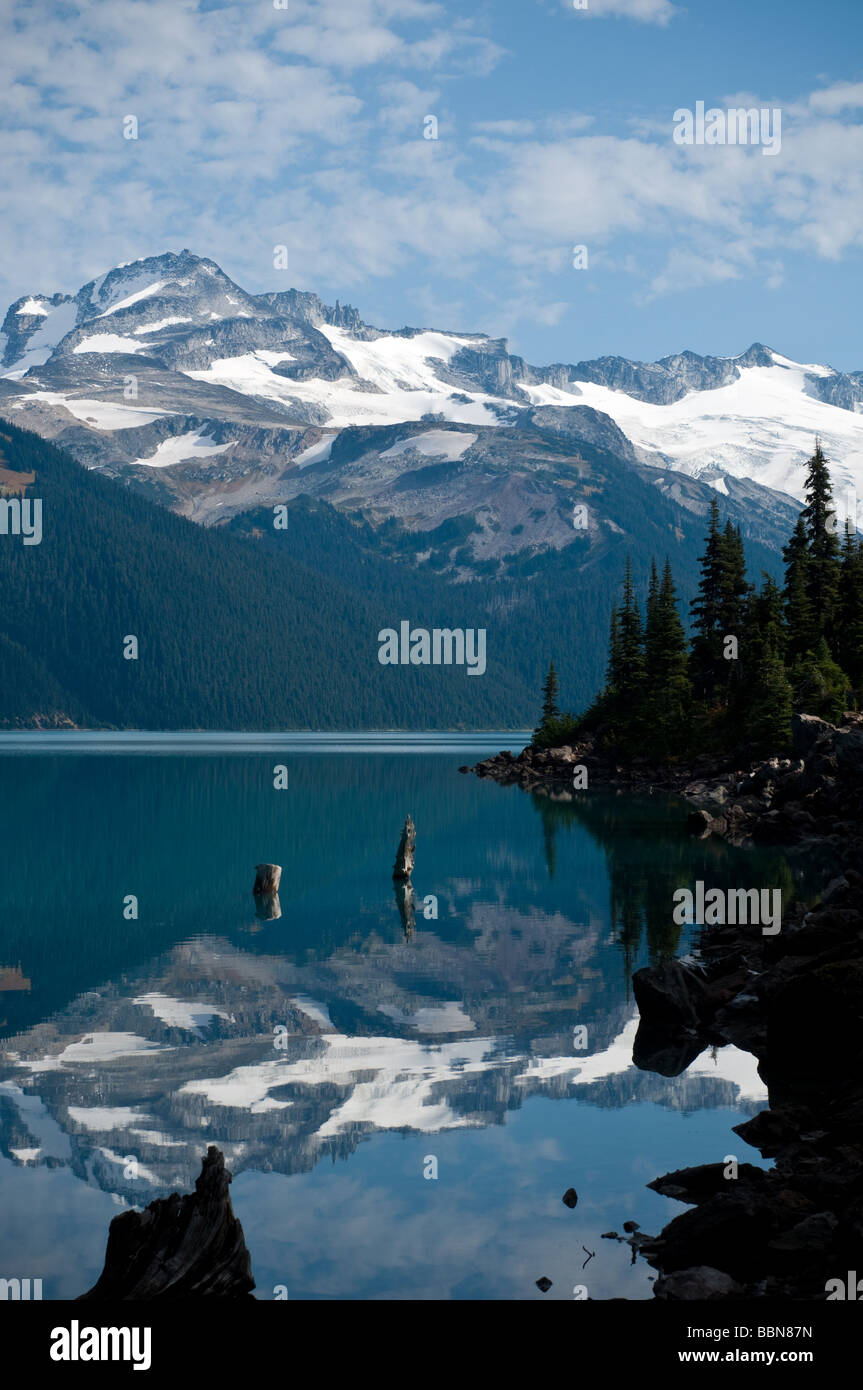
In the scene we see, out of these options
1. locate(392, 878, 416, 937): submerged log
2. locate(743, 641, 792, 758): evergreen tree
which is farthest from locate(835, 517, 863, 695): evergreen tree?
locate(392, 878, 416, 937): submerged log

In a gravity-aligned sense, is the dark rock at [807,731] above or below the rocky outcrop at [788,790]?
above

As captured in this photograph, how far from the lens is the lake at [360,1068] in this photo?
52.5 ft

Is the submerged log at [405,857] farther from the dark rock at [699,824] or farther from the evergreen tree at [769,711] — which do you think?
the evergreen tree at [769,711]

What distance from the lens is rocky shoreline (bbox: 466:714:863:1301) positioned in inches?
567

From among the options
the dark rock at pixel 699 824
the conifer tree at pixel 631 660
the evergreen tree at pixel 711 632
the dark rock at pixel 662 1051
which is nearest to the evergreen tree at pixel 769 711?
the evergreen tree at pixel 711 632

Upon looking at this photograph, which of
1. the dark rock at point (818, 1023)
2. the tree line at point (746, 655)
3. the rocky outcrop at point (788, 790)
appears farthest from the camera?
the tree line at point (746, 655)

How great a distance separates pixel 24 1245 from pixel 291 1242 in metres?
3.22

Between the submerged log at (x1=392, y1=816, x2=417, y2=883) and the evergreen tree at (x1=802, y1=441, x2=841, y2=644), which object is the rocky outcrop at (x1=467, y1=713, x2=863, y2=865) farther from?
the submerged log at (x1=392, y1=816, x2=417, y2=883)

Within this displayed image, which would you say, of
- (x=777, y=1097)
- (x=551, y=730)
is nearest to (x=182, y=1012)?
(x=777, y=1097)

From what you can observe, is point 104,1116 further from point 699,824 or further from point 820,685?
point 820,685

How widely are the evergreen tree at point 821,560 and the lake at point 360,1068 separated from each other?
55.3m

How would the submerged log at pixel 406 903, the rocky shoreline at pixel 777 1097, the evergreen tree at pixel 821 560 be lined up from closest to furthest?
the rocky shoreline at pixel 777 1097
the submerged log at pixel 406 903
the evergreen tree at pixel 821 560

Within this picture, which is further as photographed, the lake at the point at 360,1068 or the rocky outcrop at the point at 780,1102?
the lake at the point at 360,1068

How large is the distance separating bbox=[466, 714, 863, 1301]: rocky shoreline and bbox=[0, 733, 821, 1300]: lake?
2.09 ft
